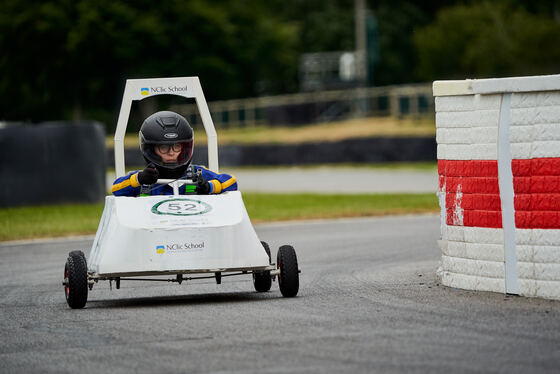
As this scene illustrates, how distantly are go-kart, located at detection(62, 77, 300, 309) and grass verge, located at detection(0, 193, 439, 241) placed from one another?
8.96m

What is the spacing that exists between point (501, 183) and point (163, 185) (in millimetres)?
2756

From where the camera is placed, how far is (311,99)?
53656 mm

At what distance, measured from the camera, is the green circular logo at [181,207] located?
974 centimetres

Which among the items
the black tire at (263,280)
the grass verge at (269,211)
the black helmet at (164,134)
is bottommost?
the grass verge at (269,211)

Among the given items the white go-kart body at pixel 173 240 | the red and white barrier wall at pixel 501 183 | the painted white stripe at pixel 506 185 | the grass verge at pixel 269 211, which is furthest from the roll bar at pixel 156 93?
the grass verge at pixel 269 211

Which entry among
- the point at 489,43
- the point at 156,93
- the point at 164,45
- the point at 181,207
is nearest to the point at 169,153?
the point at 181,207

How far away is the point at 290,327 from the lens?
807 cm

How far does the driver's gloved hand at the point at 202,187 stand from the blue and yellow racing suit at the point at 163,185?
42mm

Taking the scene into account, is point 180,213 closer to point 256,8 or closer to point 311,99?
point 311,99

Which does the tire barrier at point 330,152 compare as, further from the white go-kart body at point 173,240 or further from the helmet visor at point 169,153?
the white go-kart body at point 173,240

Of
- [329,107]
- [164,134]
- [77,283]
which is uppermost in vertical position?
[329,107]

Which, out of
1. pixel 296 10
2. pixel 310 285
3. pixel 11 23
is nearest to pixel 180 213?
pixel 310 285

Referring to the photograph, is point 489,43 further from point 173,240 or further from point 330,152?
point 173,240

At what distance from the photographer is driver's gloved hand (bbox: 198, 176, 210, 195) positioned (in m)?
10.3
